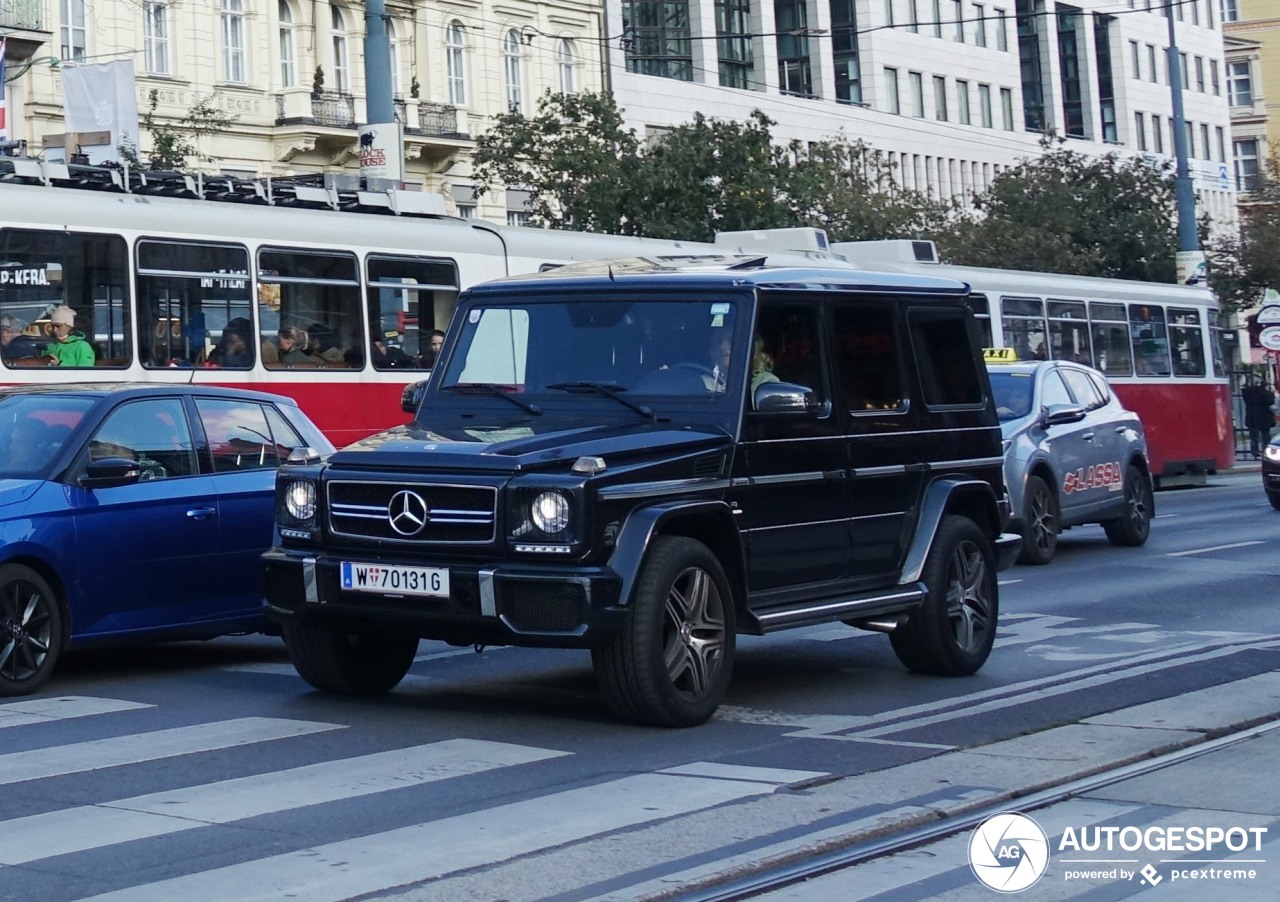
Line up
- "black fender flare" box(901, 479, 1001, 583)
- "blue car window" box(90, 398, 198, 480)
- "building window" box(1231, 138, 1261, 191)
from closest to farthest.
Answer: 1. "black fender flare" box(901, 479, 1001, 583)
2. "blue car window" box(90, 398, 198, 480)
3. "building window" box(1231, 138, 1261, 191)

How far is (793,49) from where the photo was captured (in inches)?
2744

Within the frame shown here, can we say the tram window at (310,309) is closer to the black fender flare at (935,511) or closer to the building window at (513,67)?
the black fender flare at (935,511)

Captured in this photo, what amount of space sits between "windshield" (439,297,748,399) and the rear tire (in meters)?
8.85

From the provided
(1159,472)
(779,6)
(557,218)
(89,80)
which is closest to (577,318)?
(89,80)

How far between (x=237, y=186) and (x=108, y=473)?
843cm

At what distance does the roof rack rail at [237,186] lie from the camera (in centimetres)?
1686

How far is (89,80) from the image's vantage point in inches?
1127

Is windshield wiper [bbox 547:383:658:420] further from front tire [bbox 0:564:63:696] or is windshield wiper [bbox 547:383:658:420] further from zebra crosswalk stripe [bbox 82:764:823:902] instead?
front tire [bbox 0:564:63:696]

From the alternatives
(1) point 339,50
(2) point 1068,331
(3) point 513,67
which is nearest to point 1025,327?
(2) point 1068,331

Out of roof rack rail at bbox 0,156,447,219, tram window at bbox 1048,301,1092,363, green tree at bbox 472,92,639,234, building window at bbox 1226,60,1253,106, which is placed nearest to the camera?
roof rack rail at bbox 0,156,447,219

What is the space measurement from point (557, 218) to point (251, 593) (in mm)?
27916

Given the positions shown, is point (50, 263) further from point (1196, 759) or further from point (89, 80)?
point (89, 80)

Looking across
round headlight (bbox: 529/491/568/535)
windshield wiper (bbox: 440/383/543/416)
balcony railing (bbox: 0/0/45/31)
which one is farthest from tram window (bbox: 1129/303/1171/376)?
round headlight (bbox: 529/491/568/535)

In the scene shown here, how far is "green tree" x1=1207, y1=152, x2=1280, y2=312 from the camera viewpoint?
57625mm
